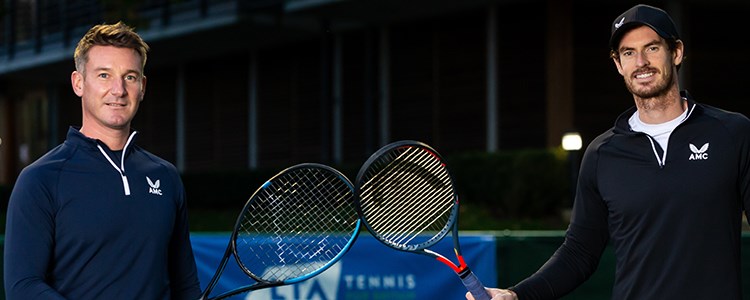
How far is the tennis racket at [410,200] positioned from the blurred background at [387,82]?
10745 mm

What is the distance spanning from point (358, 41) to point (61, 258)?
19.1 metres

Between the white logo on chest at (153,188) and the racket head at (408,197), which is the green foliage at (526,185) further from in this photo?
the white logo on chest at (153,188)

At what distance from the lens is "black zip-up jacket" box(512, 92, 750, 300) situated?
3857 millimetres

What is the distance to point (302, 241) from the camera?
6.11 meters

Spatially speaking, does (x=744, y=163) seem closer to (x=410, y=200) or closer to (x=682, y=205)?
(x=682, y=205)

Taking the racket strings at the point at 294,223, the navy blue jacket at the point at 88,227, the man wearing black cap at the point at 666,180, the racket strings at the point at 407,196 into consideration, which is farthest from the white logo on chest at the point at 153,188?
the man wearing black cap at the point at 666,180

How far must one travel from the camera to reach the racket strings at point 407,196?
4.69 meters

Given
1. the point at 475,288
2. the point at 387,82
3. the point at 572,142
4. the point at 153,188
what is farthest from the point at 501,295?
the point at 387,82

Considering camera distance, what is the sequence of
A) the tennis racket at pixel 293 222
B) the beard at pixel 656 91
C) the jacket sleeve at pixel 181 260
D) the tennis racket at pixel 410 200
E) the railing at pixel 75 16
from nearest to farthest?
the beard at pixel 656 91
the jacket sleeve at pixel 181 260
the tennis racket at pixel 410 200
the tennis racket at pixel 293 222
the railing at pixel 75 16

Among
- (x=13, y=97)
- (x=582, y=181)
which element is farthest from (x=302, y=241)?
(x=13, y=97)

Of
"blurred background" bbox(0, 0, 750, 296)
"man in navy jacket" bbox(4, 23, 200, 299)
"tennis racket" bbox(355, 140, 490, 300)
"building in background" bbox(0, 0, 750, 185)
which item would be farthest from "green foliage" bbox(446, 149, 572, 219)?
"man in navy jacket" bbox(4, 23, 200, 299)

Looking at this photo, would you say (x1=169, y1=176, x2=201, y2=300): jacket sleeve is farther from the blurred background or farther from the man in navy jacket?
the blurred background

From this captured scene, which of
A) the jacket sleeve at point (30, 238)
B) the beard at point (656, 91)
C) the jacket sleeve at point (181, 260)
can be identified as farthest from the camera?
the jacket sleeve at point (181, 260)

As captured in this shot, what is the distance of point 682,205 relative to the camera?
388 cm
